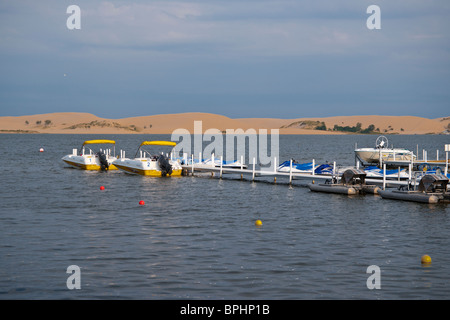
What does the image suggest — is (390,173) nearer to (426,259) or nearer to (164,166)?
(164,166)

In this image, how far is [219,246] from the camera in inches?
817

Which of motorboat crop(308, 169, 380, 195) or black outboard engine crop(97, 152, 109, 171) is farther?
black outboard engine crop(97, 152, 109, 171)

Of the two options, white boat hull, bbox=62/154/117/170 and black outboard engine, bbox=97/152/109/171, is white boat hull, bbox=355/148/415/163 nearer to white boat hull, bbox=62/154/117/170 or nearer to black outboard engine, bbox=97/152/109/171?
white boat hull, bbox=62/154/117/170

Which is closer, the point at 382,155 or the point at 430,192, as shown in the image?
the point at 430,192

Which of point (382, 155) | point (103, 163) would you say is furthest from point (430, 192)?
point (103, 163)

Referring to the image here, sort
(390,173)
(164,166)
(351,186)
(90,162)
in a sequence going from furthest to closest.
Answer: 1. (90,162)
2. (164,166)
3. (390,173)
4. (351,186)

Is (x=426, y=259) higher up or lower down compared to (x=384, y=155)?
lower down

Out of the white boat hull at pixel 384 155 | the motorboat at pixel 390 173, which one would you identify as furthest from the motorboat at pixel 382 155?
the motorboat at pixel 390 173

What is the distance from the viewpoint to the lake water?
15.5m

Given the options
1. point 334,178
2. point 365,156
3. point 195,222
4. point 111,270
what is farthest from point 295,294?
point 365,156

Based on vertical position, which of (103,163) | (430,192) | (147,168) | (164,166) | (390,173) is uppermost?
(103,163)

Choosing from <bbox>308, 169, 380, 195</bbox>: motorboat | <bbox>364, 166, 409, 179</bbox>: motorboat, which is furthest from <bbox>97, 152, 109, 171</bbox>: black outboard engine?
<bbox>364, 166, 409, 179</bbox>: motorboat

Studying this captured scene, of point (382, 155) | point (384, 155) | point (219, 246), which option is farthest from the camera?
point (384, 155)
